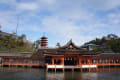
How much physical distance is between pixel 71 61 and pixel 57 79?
15.6 metres

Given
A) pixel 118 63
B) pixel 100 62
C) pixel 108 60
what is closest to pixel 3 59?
pixel 100 62

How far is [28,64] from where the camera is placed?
38281 mm

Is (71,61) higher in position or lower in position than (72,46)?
lower

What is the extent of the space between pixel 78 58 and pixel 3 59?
22780mm

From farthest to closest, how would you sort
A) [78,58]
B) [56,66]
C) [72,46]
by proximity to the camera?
[72,46] → [78,58] → [56,66]

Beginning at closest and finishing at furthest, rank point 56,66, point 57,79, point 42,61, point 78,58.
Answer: point 57,79, point 56,66, point 78,58, point 42,61

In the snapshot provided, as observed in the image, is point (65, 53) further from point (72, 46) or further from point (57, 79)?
point (57, 79)

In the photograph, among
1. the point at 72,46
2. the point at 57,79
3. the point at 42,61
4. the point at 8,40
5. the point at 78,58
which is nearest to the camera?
the point at 57,79

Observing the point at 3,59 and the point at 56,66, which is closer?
the point at 56,66

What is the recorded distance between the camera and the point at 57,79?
19.5 meters

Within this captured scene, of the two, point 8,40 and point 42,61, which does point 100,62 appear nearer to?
point 42,61

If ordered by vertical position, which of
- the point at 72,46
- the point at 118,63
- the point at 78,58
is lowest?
the point at 118,63

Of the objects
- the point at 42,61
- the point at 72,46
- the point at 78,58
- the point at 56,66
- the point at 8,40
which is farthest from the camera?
the point at 8,40

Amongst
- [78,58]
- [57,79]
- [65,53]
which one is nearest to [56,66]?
[65,53]
